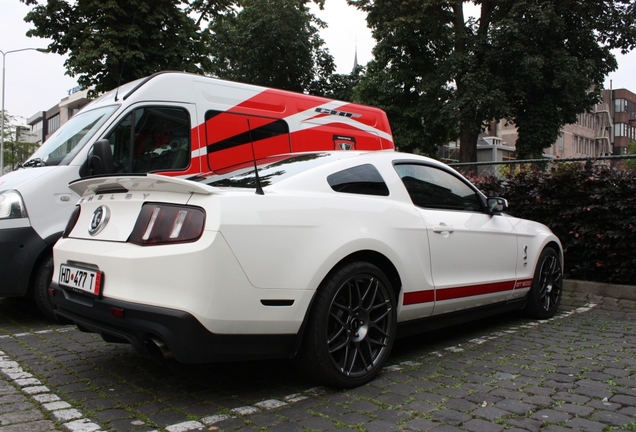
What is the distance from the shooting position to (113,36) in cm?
1836

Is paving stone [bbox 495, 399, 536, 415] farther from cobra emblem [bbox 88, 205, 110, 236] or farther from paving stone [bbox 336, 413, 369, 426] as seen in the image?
cobra emblem [bbox 88, 205, 110, 236]

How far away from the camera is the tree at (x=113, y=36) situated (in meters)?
18.1

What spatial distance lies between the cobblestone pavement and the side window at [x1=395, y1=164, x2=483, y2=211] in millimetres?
1139

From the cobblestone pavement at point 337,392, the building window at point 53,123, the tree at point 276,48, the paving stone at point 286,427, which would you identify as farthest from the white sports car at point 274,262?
the building window at point 53,123

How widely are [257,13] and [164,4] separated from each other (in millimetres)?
15832

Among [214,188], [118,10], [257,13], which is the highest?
[257,13]

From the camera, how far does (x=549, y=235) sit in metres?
5.78

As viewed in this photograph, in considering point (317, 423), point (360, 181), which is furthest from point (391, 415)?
point (360, 181)

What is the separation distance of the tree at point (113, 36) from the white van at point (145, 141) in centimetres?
1176

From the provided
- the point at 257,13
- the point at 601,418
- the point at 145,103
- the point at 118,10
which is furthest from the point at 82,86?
the point at 601,418

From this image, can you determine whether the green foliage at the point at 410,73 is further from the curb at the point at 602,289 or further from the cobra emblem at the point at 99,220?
the cobra emblem at the point at 99,220

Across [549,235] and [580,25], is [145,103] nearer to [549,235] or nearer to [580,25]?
[549,235]

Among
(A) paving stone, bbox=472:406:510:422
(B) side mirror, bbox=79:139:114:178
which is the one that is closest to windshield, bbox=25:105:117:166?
(B) side mirror, bbox=79:139:114:178

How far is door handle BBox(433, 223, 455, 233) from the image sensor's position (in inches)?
166
